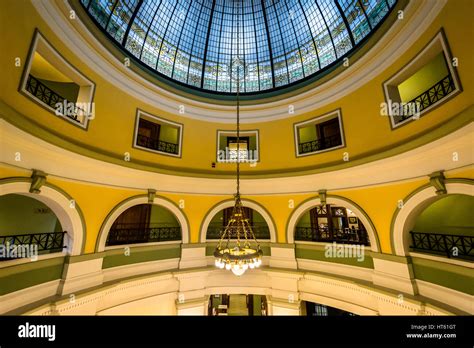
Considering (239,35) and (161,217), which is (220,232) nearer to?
(161,217)

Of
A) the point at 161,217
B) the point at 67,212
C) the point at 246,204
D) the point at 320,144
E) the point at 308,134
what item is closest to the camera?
the point at 67,212

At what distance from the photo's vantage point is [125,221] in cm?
913

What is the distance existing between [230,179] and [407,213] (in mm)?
6461

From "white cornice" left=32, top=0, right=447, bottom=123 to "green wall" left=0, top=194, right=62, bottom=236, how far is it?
17.4 ft

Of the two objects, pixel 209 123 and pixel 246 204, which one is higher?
pixel 209 123

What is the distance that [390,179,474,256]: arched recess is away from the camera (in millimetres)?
5398

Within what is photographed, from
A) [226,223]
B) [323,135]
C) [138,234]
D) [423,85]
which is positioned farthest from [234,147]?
[423,85]

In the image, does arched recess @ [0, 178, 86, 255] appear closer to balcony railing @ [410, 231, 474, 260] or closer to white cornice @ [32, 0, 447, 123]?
white cornice @ [32, 0, 447, 123]

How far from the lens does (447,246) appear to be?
18.4 ft

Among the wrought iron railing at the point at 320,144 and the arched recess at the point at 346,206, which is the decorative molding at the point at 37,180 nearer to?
the arched recess at the point at 346,206

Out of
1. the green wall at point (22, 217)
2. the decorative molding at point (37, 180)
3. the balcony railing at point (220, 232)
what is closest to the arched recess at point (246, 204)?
the balcony railing at point (220, 232)

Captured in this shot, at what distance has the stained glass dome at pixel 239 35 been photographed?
770cm

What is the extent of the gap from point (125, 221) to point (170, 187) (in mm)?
2845
